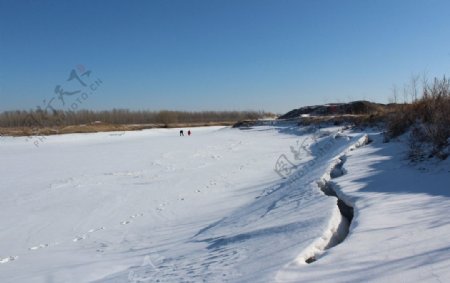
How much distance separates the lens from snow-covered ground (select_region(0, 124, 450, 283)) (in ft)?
10.4

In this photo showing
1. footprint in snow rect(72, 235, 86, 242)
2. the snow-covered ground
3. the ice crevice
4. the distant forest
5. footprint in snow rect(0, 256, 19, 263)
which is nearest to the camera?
the snow-covered ground

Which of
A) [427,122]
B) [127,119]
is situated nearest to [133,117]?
[127,119]

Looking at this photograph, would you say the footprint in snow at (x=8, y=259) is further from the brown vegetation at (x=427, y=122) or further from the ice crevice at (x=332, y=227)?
the brown vegetation at (x=427, y=122)

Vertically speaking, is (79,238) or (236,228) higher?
(236,228)

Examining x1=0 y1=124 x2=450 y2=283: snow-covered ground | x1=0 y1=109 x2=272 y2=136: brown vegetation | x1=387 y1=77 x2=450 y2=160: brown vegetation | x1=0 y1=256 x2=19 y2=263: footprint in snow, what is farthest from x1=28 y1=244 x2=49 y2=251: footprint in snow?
x1=0 y1=109 x2=272 y2=136: brown vegetation

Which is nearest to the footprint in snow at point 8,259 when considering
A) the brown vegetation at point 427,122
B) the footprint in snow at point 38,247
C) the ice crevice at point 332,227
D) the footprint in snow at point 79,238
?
the footprint in snow at point 38,247

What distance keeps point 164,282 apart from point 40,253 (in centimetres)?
297

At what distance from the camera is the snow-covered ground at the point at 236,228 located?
10.4 feet

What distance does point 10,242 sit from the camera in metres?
6.39

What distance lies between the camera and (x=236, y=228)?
5215 mm

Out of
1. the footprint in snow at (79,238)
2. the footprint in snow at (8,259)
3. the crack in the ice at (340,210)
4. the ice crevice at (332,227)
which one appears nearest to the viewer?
the ice crevice at (332,227)

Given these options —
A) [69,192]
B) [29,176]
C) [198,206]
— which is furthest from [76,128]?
[198,206]

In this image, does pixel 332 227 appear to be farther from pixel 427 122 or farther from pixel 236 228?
pixel 427 122

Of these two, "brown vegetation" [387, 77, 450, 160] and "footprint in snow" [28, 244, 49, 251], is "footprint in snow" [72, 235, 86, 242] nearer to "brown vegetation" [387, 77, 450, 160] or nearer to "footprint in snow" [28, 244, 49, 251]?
"footprint in snow" [28, 244, 49, 251]
